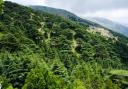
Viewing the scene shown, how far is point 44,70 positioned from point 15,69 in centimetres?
3092

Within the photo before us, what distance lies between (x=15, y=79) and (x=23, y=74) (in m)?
3.65

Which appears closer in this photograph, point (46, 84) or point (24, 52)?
point (46, 84)

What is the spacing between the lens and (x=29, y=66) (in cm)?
11812

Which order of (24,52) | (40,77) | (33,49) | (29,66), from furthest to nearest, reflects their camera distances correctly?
(33,49) < (24,52) < (29,66) < (40,77)

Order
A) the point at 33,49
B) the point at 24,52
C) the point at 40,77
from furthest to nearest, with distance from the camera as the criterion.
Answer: the point at 33,49
the point at 24,52
the point at 40,77

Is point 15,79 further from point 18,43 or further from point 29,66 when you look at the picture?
point 18,43

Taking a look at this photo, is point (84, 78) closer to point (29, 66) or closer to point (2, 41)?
point (29, 66)

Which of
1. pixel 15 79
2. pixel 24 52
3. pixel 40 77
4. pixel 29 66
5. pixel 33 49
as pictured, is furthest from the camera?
pixel 33 49

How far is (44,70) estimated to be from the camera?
88375 millimetres

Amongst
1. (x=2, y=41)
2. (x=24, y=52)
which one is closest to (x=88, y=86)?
(x=24, y=52)

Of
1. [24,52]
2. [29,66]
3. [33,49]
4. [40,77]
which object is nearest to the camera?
[40,77]

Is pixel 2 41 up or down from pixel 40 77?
down

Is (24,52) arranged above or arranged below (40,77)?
below

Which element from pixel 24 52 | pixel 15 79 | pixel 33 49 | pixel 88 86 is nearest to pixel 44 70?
pixel 15 79
